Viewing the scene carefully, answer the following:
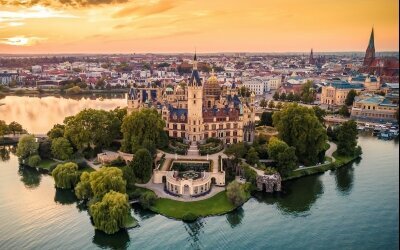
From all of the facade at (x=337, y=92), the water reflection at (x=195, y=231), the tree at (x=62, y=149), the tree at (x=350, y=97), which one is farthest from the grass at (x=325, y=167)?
the facade at (x=337, y=92)

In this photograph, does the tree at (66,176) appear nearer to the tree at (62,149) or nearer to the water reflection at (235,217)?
the tree at (62,149)

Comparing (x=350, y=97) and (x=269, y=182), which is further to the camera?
(x=350, y=97)

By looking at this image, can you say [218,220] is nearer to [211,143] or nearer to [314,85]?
[211,143]

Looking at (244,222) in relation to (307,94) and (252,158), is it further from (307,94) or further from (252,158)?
(307,94)

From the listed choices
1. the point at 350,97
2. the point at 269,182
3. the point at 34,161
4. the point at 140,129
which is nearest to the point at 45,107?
the point at 34,161

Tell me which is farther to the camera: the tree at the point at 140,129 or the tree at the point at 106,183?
the tree at the point at 140,129

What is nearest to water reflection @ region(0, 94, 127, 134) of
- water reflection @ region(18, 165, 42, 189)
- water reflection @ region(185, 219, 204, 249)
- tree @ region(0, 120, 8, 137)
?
tree @ region(0, 120, 8, 137)

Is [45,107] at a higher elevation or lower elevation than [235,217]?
higher
